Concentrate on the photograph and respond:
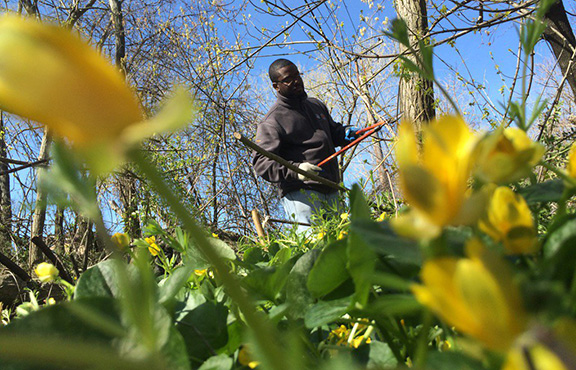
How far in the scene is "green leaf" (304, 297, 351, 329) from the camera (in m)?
0.22

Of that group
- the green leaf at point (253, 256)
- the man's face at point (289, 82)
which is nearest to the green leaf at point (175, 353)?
the green leaf at point (253, 256)

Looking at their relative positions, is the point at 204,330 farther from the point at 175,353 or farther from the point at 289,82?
the point at 289,82

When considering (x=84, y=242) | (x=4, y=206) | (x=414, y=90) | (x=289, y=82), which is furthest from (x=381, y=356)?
(x=4, y=206)

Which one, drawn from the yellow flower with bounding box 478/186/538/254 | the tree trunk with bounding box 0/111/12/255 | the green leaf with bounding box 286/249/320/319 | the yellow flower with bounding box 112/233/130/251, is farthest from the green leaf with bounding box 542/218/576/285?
the tree trunk with bounding box 0/111/12/255

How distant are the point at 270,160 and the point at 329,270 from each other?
8.59 ft

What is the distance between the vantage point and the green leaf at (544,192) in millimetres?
216

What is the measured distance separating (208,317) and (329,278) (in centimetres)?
9

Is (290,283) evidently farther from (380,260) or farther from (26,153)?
(26,153)

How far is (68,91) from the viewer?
0.12 meters

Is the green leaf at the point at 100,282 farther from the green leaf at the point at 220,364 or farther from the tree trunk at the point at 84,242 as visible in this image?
the tree trunk at the point at 84,242

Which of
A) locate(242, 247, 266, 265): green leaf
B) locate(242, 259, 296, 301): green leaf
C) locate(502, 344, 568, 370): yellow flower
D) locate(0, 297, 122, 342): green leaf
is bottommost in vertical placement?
locate(502, 344, 568, 370): yellow flower

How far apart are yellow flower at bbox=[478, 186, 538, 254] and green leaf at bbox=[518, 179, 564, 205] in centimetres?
5

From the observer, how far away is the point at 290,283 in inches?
11.4

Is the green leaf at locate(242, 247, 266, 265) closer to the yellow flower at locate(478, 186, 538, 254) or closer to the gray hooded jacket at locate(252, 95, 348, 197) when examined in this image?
the yellow flower at locate(478, 186, 538, 254)
